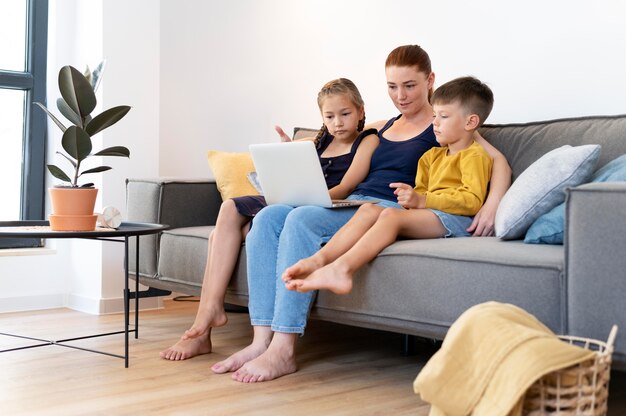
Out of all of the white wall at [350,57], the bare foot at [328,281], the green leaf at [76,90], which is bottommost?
the bare foot at [328,281]

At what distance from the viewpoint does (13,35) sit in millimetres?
3906

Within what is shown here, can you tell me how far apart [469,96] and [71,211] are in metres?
1.26

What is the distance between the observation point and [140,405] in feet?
7.16

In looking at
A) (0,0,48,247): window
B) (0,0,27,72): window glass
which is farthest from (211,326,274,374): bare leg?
(0,0,27,72): window glass

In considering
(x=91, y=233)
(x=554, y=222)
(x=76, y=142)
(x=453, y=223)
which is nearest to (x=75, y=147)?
(x=76, y=142)

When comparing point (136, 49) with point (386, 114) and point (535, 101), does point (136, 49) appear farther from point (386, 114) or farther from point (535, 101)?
point (535, 101)

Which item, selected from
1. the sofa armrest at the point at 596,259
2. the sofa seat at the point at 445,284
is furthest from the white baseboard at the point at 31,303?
the sofa armrest at the point at 596,259

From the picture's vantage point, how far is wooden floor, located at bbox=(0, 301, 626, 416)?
2.18 meters

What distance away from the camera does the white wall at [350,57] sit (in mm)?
2859

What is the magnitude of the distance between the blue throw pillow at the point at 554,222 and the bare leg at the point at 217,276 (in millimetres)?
963

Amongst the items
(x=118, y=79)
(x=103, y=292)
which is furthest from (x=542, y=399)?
(x=118, y=79)

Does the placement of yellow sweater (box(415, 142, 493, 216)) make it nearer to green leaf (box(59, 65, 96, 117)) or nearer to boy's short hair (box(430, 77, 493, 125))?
boy's short hair (box(430, 77, 493, 125))

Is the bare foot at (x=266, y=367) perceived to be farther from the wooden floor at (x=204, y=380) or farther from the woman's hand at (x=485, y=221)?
the woman's hand at (x=485, y=221)

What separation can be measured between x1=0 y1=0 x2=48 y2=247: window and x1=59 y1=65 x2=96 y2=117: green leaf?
1.40m
